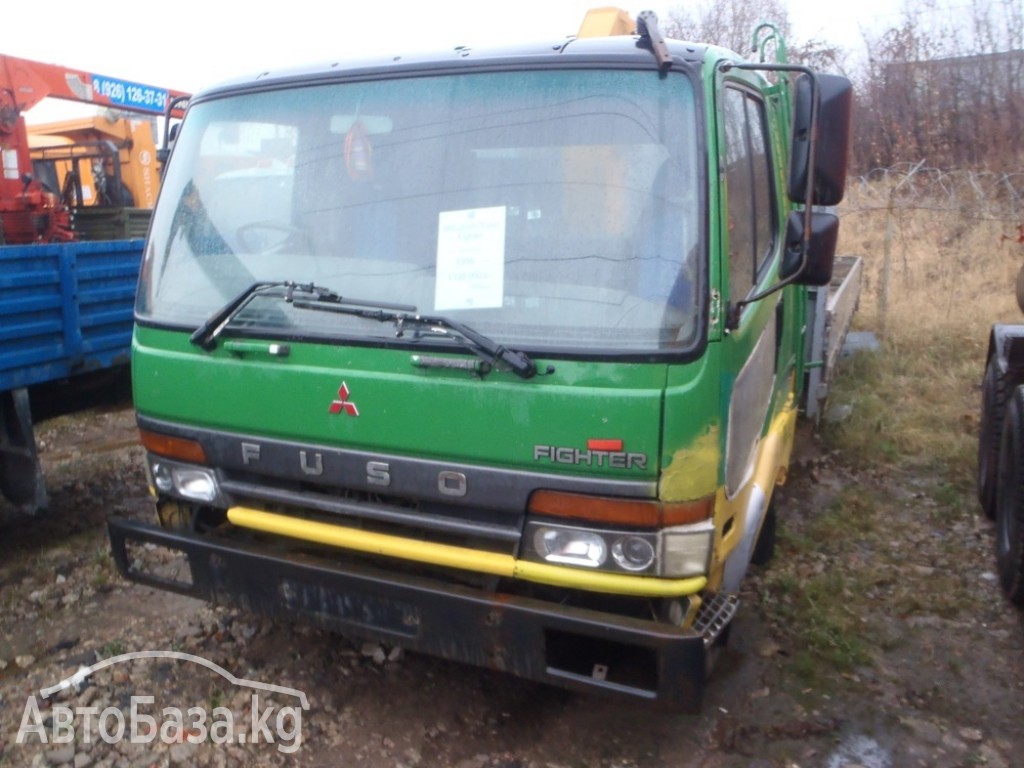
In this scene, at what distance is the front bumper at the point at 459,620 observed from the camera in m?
2.56

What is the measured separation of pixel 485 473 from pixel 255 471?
2.78 ft

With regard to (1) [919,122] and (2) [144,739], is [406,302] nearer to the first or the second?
(2) [144,739]

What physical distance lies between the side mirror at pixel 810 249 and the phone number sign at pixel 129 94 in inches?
362

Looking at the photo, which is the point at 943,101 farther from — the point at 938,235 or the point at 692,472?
the point at 692,472

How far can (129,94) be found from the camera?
10633mm

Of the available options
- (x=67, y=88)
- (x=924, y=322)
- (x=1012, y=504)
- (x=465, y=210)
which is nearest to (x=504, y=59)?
(x=465, y=210)

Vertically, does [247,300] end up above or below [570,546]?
above

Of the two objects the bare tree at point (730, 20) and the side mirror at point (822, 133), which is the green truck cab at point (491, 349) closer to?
the side mirror at point (822, 133)

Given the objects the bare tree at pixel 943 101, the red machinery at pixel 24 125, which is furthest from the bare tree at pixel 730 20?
the red machinery at pixel 24 125

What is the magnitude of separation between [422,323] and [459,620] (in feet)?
2.94

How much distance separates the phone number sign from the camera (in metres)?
10.3

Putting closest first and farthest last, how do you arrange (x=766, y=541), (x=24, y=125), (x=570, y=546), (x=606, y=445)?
(x=606, y=445)
(x=570, y=546)
(x=766, y=541)
(x=24, y=125)

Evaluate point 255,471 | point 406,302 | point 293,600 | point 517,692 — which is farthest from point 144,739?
point 406,302

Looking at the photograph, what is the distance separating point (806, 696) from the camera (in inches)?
136
